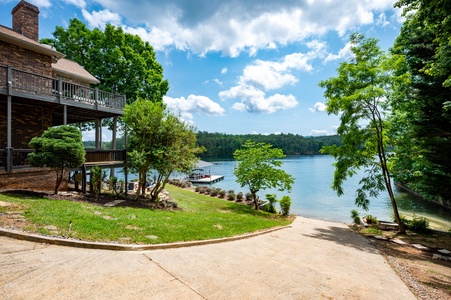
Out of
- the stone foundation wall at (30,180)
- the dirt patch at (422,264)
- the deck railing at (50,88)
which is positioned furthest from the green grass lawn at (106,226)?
the deck railing at (50,88)

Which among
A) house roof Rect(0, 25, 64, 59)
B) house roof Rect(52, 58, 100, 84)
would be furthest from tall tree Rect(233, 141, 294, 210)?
house roof Rect(0, 25, 64, 59)

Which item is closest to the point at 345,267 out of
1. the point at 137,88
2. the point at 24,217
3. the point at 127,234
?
the point at 127,234

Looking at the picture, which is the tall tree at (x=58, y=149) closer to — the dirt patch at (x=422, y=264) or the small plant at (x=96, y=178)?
the small plant at (x=96, y=178)

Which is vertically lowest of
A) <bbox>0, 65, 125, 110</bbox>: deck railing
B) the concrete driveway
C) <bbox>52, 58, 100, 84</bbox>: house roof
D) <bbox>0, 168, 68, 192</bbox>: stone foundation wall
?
Result: the concrete driveway

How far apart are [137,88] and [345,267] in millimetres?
22324

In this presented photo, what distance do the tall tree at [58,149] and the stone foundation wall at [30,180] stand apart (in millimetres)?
1585

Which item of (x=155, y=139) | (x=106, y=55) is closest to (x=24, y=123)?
(x=155, y=139)

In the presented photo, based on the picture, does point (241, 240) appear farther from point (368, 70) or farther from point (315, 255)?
point (368, 70)

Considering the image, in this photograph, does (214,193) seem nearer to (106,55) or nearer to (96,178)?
(96,178)

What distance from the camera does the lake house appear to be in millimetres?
9891

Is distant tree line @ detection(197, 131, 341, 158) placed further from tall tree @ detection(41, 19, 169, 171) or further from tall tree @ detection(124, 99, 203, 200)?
tall tree @ detection(124, 99, 203, 200)

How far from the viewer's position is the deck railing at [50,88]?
10109 millimetres

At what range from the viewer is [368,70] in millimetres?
11797

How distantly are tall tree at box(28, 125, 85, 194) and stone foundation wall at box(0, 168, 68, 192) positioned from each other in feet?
5.20
